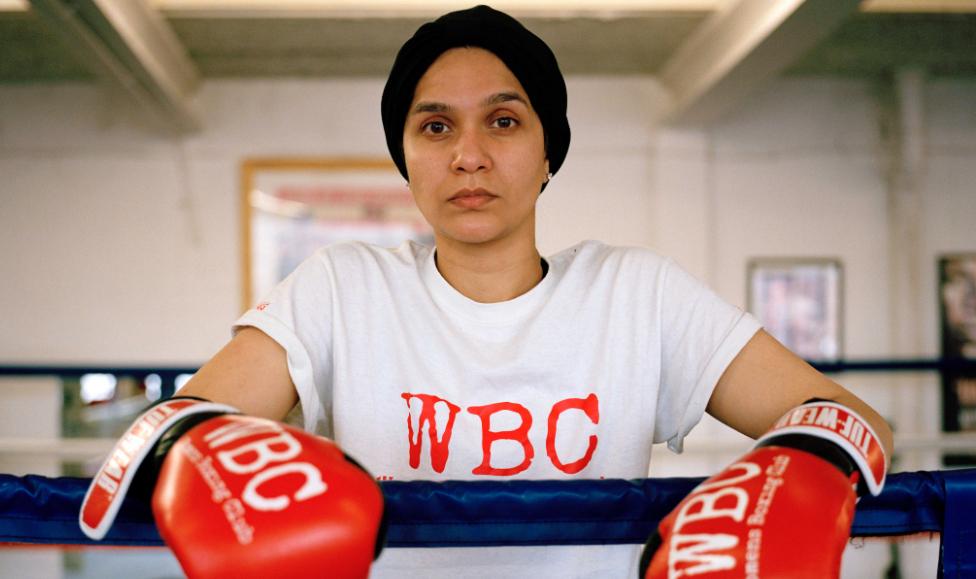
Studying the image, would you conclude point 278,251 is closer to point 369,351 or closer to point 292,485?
point 369,351

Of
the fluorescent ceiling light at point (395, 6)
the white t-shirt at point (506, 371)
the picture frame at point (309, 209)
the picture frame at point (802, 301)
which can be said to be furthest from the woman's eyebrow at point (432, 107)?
the picture frame at point (802, 301)

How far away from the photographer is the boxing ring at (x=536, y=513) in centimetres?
70

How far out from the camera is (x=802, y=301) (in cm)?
454

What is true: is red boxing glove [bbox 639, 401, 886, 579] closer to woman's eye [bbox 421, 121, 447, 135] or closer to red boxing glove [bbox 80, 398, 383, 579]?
red boxing glove [bbox 80, 398, 383, 579]

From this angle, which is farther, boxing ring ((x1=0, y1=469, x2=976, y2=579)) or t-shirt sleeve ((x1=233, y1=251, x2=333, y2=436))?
t-shirt sleeve ((x1=233, y1=251, x2=333, y2=436))

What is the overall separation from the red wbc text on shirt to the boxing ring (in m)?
0.26

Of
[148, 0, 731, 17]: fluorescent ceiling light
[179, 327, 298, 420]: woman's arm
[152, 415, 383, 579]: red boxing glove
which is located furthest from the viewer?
[148, 0, 731, 17]: fluorescent ceiling light

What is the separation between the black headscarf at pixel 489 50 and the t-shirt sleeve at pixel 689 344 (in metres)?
0.28

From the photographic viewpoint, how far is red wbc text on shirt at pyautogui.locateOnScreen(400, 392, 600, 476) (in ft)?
3.23

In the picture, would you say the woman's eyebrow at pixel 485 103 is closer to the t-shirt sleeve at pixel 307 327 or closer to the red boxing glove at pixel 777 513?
the t-shirt sleeve at pixel 307 327

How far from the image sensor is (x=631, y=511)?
0.72 meters

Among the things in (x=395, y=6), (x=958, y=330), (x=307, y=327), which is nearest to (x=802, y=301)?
(x=958, y=330)

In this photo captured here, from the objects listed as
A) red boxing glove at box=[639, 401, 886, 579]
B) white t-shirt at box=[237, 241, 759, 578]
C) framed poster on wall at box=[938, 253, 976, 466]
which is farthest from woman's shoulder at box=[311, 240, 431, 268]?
framed poster on wall at box=[938, 253, 976, 466]

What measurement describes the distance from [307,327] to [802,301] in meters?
4.08
